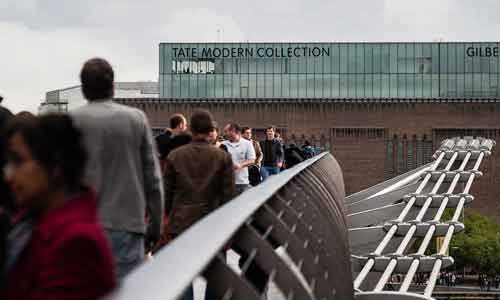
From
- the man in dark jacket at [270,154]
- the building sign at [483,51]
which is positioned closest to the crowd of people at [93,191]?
the man in dark jacket at [270,154]

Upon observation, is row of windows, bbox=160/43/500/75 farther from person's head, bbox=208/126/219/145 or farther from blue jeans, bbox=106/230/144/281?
blue jeans, bbox=106/230/144/281

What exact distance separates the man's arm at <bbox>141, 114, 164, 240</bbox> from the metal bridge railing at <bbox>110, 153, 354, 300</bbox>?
0.44 metres

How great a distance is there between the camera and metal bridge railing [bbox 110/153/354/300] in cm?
278

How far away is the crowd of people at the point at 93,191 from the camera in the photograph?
2682mm

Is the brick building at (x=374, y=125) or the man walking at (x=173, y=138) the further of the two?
the brick building at (x=374, y=125)

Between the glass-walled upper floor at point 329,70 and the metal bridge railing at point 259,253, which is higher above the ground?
the glass-walled upper floor at point 329,70

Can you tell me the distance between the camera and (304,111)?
73875 mm

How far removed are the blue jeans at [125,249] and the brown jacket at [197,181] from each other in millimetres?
1744

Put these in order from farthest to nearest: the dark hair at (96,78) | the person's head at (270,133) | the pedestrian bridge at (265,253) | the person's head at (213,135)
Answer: the person's head at (270,133) < the person's head at (213,135) < the dark hair at (96,78) < the pedestrian bridge at (265,253)

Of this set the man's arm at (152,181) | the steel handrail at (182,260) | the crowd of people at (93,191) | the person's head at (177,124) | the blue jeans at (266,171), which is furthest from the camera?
the blue jeans at (266,171)

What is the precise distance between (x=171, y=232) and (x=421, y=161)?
2683 inches

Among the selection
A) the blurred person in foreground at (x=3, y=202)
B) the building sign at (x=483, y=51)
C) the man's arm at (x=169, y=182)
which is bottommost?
the man's arm at (x=169, y=182)

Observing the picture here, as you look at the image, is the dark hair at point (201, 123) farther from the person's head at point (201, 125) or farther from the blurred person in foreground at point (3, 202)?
the blurred person in foreground at point (3, 202)

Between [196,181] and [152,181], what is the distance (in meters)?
1.61
